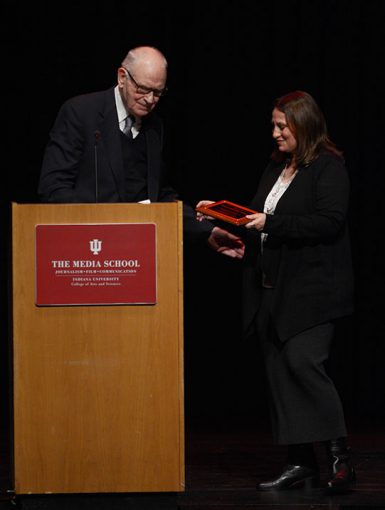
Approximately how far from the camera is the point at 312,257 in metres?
3.67

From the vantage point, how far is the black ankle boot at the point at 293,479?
3674 millimetres

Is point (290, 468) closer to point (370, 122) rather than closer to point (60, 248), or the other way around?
point (60, 248)

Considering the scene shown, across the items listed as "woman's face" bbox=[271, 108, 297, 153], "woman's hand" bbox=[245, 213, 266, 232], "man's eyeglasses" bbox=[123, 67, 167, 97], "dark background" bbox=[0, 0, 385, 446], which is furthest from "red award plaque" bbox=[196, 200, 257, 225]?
"dark background" bbox=[0, 0, 385, 446]

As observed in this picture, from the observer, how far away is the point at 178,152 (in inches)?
205

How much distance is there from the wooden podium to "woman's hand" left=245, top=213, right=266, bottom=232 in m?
0.43

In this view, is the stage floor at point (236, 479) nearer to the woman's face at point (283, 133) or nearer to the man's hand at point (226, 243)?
the man's hand at point (226, 243)

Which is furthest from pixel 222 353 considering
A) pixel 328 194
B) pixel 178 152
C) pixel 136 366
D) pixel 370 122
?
pixel 136 366

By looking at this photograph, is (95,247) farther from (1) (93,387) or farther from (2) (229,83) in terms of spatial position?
(2) (229,83)

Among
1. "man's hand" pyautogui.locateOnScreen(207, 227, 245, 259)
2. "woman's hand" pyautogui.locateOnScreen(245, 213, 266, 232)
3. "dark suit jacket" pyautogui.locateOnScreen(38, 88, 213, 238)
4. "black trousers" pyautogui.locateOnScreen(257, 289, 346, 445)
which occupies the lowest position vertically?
"black trousers" pyautogui.locateOnScreen(257, 289, 346, 445)

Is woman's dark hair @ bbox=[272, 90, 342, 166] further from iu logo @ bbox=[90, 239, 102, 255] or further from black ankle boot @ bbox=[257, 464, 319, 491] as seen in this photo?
black ankle boot @ bbox=[257, 464, 319, 491]

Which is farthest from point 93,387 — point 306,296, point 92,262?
point 306,296

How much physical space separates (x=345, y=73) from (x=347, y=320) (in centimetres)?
124

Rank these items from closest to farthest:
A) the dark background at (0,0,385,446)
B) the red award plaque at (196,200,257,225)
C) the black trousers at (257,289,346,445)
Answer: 1. the red award plaque at (196,200,257,225)
2. the black trousers at (257,289,346,445)
3. the dark background at (0,0,385,446)

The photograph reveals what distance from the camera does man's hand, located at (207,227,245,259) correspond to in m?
3.81
